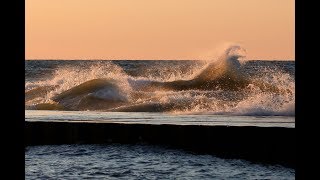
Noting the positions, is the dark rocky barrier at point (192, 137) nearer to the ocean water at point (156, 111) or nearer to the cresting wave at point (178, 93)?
the ocean water at point (156, 111)

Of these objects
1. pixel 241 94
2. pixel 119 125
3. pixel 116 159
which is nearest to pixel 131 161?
pixel 116 159

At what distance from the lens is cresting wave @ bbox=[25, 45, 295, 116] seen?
66.6 ft

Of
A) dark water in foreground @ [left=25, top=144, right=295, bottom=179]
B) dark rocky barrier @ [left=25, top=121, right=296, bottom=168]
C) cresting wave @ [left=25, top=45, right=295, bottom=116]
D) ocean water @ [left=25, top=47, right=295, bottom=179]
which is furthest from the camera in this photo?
cresting wave @ [left=25, top=45, right=295, bottom=116]

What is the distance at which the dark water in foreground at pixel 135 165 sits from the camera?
812 cm

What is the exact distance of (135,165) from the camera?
8.94 m

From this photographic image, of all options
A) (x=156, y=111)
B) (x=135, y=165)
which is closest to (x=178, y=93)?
(x=156, y=111)

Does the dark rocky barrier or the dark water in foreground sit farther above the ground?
the dark rocky barrier

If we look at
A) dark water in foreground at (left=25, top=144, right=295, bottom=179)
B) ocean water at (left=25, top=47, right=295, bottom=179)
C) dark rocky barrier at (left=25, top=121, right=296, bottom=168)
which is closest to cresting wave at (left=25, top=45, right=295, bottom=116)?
ocean water at (left=25, top=47, right=295, bottom=179)

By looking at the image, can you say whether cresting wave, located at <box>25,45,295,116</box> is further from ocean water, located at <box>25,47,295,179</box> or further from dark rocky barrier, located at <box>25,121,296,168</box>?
dark rocky barrier, located at <box>25,121,296,168</box>

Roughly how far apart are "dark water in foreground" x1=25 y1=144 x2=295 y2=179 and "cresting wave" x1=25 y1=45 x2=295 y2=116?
831 centimetres
